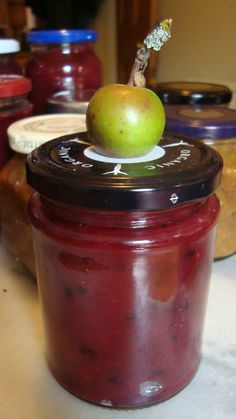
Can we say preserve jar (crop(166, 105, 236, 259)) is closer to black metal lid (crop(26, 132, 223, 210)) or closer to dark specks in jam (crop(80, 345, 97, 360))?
black metal lid (crop(26, 132, 223, 210))

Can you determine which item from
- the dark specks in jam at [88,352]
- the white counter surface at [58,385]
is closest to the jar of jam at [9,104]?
the white counter surface at [58,385]

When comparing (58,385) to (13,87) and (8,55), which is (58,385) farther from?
(8,55)

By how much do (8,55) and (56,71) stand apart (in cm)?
10

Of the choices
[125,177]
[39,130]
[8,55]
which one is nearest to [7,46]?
[8,55]

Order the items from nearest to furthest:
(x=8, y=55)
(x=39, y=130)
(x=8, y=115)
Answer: (x=39, y=130) → (x=8, y=115) → (x=8, y=55)

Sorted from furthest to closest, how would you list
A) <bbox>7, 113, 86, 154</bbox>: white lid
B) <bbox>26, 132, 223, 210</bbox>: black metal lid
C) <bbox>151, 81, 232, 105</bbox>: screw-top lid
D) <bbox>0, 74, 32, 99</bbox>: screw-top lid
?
1. <bbox>151, 81, 232, 105</bbox>: screw-top lid
2. <bbox>0, 74, 32, 99</bbox>: screw-top lid
3. <bbox>7, 113, 86, 154</bbox>: white lid
4. <bbox>26, 132, 223, 210</bbox>: black metal lid

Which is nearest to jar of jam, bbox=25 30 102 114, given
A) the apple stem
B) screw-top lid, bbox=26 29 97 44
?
screw-top lid, bbox=26 29 97 44

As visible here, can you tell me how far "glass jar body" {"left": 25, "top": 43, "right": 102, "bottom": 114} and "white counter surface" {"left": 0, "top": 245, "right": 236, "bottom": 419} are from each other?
442 millimetres

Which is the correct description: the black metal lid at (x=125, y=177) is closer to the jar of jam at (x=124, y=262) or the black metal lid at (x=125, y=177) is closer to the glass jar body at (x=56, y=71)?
the jar of jam at (x=124, y=262)

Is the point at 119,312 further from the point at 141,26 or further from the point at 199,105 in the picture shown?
the point at 141,26

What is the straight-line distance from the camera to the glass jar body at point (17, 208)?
62cm

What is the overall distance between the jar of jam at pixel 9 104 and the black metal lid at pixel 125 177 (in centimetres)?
28

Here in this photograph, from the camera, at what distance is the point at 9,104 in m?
0.73

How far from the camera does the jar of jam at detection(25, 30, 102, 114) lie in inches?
35.1
